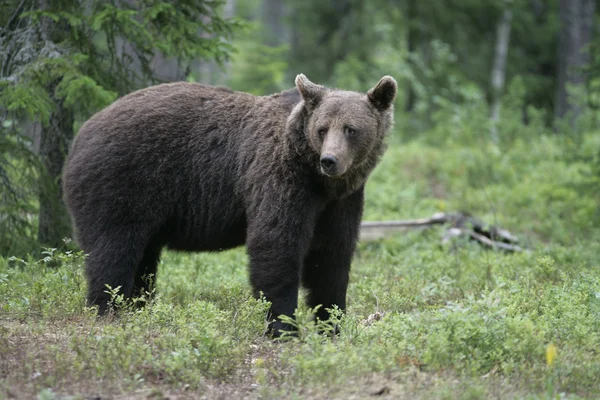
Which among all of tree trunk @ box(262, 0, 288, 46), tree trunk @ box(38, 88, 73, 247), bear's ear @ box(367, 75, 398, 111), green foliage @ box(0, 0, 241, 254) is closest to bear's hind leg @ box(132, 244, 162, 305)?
tree trunk @ box(38, 88, 73, 247)

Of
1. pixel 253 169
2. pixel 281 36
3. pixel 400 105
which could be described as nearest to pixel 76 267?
pixel 253 169

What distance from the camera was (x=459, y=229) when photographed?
1251cm

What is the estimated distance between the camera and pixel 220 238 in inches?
318

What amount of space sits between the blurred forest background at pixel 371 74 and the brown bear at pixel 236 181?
55.1 inches

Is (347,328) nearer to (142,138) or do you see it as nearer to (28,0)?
(142,138)

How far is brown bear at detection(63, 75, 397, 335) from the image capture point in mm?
7344

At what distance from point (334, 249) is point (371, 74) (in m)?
16.5

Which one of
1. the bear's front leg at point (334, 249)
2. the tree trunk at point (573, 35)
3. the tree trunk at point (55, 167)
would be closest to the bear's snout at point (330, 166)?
the bear's front leg at point (334, 249)

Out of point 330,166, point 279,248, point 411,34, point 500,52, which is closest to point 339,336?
point 279,248

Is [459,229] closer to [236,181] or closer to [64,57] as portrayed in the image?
[236,181]

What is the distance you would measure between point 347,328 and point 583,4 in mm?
20564

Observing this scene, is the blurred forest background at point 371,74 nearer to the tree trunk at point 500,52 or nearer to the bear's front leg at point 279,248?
the tree trunk at point 500,52

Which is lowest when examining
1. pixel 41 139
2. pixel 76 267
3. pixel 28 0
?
pixel 76 267

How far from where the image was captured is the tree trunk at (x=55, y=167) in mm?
9703
